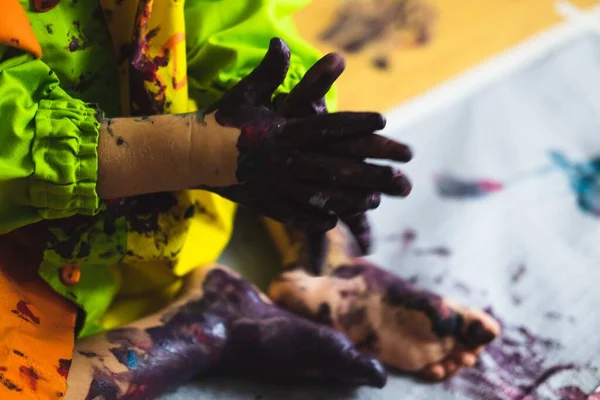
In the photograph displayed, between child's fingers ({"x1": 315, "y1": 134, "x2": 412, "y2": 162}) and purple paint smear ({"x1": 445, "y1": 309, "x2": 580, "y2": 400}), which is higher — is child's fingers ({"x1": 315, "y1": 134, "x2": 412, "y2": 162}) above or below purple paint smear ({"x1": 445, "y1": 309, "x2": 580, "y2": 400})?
above

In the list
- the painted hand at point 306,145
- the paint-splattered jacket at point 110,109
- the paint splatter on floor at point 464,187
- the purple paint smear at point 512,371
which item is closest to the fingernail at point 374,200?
the painted hand at point 306,145

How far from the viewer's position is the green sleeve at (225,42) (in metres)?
0.56

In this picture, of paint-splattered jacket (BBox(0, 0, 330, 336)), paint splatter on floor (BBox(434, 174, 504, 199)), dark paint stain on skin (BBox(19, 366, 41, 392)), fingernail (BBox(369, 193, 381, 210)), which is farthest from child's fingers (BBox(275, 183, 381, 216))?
paint splatter on floor (BBox(434, 174, 504, 199))

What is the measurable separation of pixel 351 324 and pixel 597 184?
0.36m

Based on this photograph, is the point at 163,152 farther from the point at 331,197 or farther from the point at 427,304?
the point at 427,304

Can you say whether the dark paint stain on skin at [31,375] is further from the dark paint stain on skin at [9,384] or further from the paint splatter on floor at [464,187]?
the paint splatter on floor at [464,187]

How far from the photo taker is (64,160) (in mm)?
450

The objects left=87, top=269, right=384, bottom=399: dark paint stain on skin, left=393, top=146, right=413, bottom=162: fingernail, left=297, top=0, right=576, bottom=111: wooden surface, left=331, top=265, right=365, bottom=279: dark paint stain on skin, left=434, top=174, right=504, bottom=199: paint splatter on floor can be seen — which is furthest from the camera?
left=297, top=0, right=576, bottom=111: wooden surface

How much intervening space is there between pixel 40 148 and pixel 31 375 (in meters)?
0.16

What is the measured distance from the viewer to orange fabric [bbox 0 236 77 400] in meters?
0.46

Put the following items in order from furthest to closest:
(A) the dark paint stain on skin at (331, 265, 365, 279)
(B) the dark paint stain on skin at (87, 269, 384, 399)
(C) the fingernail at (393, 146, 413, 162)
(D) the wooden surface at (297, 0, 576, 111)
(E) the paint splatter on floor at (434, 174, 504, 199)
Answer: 1. (D) the wooden surface at (297, 0, 576, 111)
2. (E) the paint splatter on floor at (434, 174, 504, 199)
3. (A) the dark paint stain on skin at (331, 265, 365, 279)
4. (B) the dark paint stain on skin at (87, 269, 384, 399)
5. (C) the fingernail at (393, 146, 413, 162)

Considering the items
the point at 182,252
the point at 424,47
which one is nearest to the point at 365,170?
the point at 182,252

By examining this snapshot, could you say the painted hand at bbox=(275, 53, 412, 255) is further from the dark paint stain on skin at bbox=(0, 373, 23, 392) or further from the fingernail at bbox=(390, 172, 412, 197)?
the dark paint stain on skin at bbox=(0, 373, 23, 392)

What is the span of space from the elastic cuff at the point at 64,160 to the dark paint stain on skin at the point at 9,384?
0.36 ft
